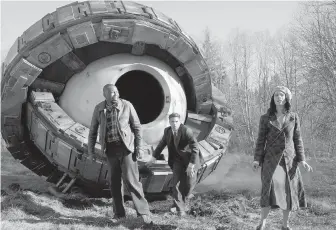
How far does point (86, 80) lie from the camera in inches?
219

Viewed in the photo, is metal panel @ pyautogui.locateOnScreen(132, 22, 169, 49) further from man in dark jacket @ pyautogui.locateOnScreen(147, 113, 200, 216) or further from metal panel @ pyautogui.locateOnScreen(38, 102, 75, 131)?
metal panel @ pyautogui.locateOnScreen(38, 102, 75, 131)

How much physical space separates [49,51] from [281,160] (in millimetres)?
3183

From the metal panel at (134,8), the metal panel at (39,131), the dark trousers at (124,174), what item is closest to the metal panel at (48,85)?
the metal panel at (39,131)

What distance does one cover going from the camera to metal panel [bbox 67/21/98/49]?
5.18 m

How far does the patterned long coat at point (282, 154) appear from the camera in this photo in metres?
4.09

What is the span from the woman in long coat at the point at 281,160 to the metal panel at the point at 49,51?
2716 millimetres

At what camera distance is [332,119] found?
43.5ft

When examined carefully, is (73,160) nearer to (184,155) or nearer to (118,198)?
(118,198)

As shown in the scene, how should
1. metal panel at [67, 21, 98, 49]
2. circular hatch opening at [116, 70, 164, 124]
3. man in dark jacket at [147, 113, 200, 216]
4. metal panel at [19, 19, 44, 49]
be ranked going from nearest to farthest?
man in dark jacket at [147, 113, 200, 216]
metal panel at [67, 21, 98, 49]
metal panel at [19, 19, 44, 49]
circular hatch opening at [116, 70, 164, 124]

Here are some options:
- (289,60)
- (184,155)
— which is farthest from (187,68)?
(289,60)

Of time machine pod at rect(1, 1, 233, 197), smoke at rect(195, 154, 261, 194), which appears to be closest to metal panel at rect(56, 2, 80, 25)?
time machine pod at rect(1, 1, 233, 197)

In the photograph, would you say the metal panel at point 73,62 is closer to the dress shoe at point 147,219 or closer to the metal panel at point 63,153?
the metal panel at point 63,153

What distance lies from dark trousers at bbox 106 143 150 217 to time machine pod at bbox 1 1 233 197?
577 millimetres

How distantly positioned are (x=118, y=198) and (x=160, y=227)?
2.06ft
